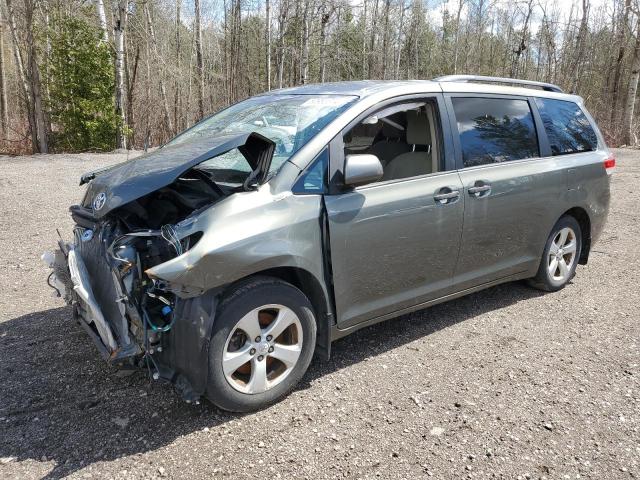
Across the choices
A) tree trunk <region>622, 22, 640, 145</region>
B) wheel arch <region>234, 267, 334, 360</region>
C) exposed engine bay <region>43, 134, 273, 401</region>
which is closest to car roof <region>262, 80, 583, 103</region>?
exposed engine bay <region>43, 134, 273, 401</region>

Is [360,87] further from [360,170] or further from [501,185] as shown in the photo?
[501,185]

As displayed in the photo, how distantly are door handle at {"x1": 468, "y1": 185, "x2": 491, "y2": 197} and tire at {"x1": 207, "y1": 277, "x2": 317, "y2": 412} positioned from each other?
165cm

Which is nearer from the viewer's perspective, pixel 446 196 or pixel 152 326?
pixel 152 326

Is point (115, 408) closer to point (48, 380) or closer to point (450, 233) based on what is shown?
point (48, 380)

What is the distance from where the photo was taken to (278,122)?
3.63m

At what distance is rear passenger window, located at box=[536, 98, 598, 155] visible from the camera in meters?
4.80

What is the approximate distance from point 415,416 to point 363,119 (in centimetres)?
194

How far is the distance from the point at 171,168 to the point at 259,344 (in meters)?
1.13

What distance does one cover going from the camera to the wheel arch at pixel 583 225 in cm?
505

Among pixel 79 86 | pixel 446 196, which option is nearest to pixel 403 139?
pixel 446 196

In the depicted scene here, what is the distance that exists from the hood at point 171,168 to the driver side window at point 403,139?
0.81 meters

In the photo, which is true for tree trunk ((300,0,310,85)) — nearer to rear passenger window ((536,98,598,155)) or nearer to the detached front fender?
rear passenger window ((536,98,598,155))

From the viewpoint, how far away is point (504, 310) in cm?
470

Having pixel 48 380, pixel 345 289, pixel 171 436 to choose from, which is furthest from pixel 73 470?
pixel 345 289
